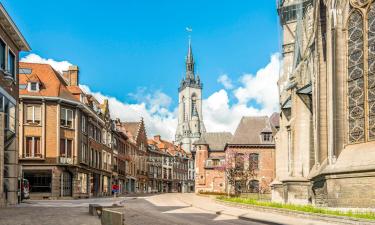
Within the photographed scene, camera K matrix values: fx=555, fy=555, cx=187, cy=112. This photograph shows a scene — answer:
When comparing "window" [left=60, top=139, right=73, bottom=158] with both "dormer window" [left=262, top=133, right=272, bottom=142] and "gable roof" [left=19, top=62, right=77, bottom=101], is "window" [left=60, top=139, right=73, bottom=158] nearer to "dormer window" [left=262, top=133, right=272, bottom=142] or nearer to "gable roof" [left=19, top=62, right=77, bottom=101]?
"gable roof" [left=19, top=62, right=77, bottom=101]

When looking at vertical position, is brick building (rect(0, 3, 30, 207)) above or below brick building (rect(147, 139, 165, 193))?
above

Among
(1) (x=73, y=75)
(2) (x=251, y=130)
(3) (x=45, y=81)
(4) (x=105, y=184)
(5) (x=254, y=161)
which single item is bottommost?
(4) (x=105, y=184)

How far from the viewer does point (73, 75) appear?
64.3 metres

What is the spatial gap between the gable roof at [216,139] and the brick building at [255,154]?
14235 mm

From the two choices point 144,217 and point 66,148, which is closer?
point 144,217

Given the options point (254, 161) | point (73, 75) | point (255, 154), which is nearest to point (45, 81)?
point (73, 75)

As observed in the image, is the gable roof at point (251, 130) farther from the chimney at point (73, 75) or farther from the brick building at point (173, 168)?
the brick building at point (173, 168)

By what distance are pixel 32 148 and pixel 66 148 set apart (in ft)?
12.1

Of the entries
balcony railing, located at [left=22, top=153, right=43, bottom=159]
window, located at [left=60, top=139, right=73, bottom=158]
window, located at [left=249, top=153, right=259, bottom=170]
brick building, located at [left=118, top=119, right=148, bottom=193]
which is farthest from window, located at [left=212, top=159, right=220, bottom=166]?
balcony railing, located at [left=22, top=153, right=43, bottom=159]

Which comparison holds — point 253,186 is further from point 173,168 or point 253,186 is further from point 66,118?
point 173,168

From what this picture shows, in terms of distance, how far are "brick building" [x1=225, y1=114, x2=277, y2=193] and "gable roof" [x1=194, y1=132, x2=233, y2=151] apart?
1423 centimetres

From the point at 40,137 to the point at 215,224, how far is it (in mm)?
34450

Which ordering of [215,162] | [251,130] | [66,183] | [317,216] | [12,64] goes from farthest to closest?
1. [215,162]
2. [251,130]
3. [66,183]
4. [12,64]
5. [317,216]

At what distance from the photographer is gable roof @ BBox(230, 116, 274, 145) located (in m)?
78.1
